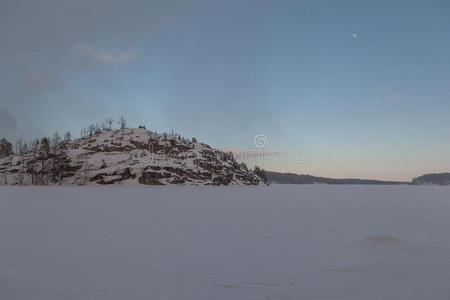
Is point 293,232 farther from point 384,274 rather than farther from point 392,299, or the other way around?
point 392,299

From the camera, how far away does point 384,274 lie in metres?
8.30

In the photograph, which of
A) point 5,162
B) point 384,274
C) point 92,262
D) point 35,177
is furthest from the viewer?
point 5,162

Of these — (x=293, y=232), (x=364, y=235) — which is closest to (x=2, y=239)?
(x=293, y=232)

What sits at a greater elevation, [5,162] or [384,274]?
[5,162]

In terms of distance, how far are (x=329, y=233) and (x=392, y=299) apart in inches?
368

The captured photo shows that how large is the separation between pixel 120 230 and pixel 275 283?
11.2 meters

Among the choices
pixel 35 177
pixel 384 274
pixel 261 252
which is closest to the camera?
pixel 384 274

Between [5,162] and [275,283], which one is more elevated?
[5,162]

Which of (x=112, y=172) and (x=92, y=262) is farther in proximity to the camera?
(x=112, y=172)

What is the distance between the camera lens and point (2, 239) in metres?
13.1

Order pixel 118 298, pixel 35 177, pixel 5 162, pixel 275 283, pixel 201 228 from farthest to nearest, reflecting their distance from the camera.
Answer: pixel 5 162 → pixel 35 177 → pixel 201 228 → pixel 275 283 → pixel 118 298

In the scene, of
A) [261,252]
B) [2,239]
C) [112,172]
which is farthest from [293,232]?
[112,172]

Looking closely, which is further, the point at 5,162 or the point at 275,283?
the point at 5,162

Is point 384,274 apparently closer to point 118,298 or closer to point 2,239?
Answer: point 118,298
